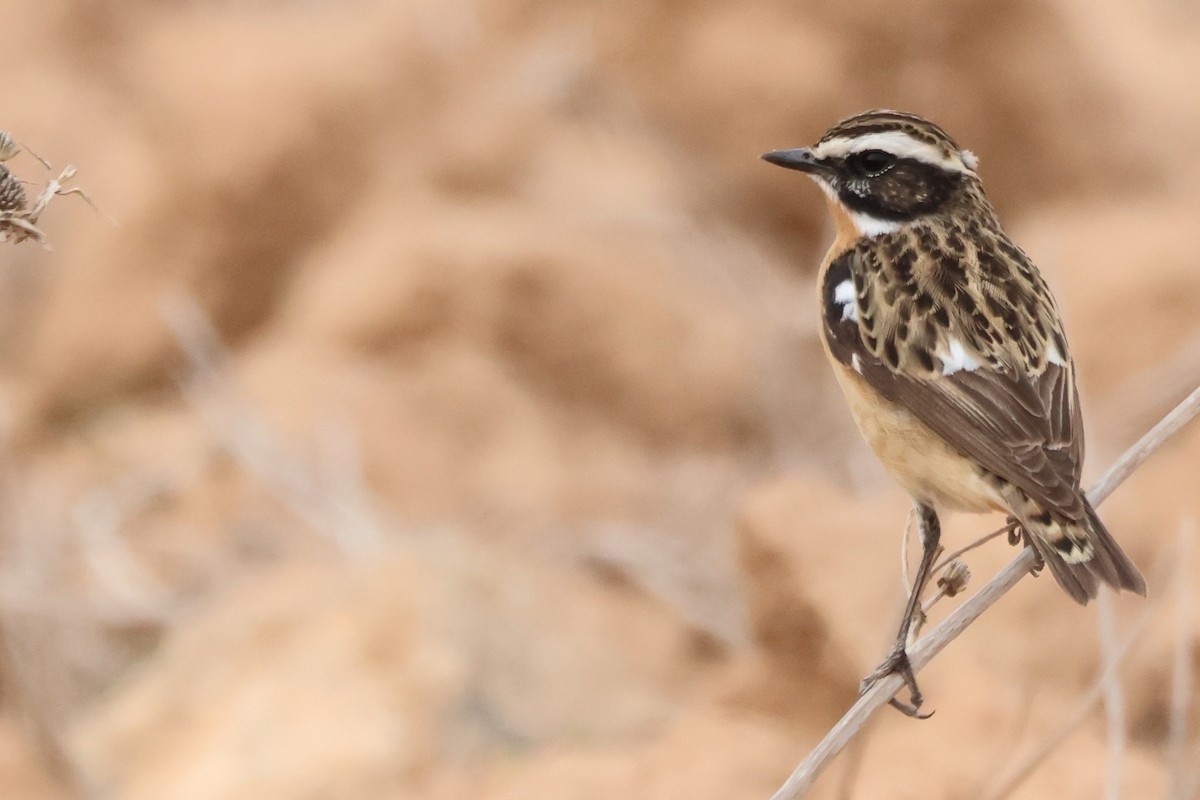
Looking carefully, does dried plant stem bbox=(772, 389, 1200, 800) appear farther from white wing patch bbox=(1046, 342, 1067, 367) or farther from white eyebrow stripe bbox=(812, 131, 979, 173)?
white eyebrow stripe bbox=(812, 131, 979, 173)

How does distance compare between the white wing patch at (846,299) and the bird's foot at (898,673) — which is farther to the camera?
the white wing patch at (846,299)

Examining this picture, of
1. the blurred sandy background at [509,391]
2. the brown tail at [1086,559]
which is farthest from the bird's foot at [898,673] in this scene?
the blurred sandy background at [509,391]

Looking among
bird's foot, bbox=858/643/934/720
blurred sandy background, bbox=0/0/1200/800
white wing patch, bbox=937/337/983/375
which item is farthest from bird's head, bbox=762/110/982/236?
blurred sandy background, bbox=0/0/1200/800

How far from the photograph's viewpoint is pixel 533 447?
9000mm

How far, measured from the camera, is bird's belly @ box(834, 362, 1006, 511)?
401 centimetres

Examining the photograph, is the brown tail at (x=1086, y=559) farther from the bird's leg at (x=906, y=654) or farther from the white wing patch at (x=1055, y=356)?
the white wing patch at (x=1055, y=356)

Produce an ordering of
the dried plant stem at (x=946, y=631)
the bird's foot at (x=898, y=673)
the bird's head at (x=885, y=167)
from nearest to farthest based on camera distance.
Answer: the dried plant stem at (x=946, y=631), the bird's foot at (x=898, y=673), the bird's head at (x=885, y=167)

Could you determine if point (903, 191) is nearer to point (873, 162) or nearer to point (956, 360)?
point (873, 162)

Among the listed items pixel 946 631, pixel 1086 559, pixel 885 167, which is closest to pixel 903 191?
pixel 885 167

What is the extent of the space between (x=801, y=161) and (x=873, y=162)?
0.78 ft

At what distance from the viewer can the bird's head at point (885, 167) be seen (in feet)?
14.1

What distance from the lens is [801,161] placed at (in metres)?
4.32

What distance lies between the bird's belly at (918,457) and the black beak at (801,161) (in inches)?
22.9

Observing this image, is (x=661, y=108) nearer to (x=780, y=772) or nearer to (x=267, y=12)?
(x=267, y=12)
